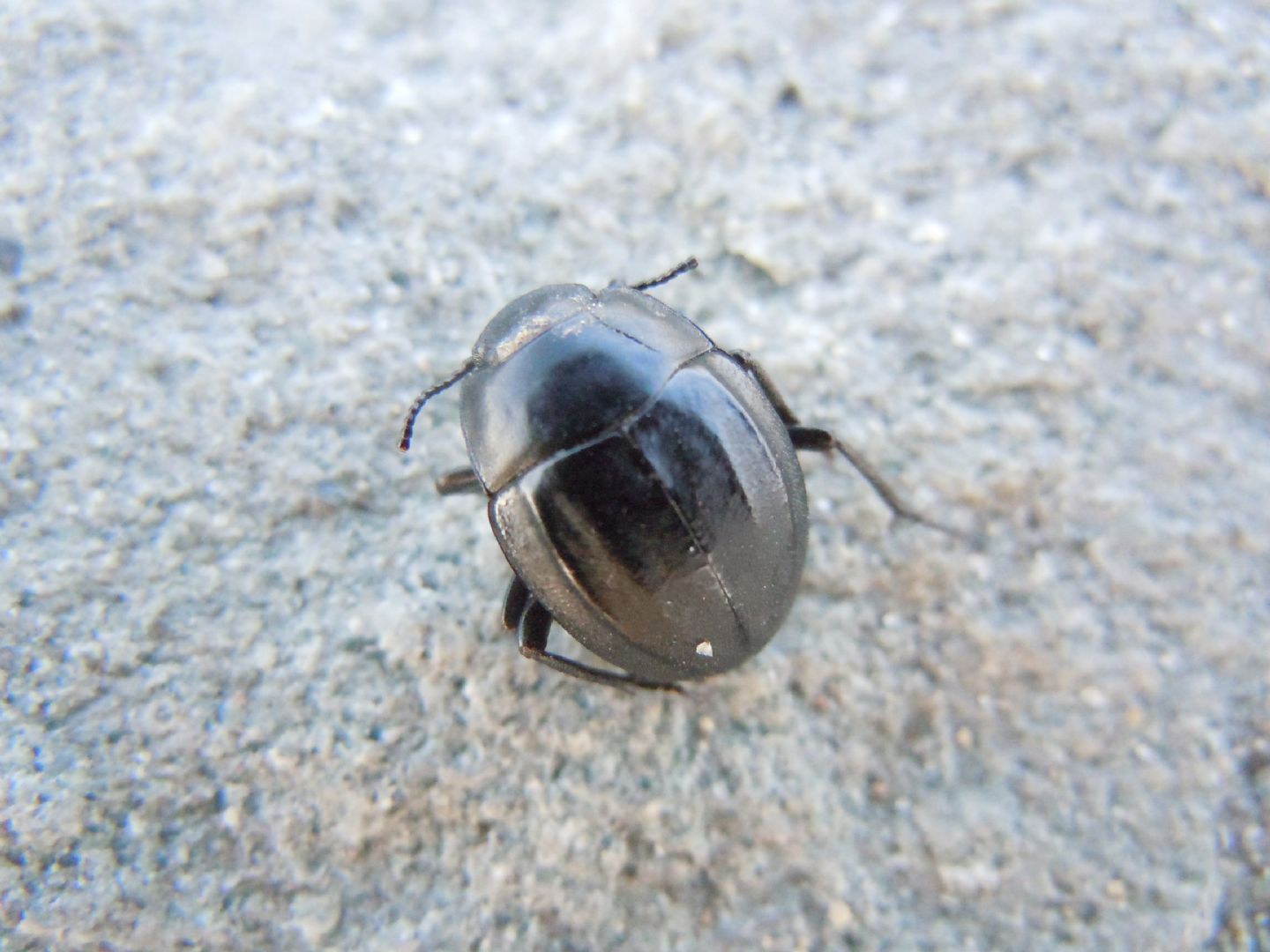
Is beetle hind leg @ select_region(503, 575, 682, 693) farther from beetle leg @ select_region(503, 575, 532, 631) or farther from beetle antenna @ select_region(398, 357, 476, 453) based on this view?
beetle antenna @ select_region(398, 357, 476, 453)

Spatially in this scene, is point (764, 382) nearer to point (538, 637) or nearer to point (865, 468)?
point (865, 468)

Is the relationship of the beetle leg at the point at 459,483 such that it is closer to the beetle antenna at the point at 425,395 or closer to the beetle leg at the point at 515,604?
the beetle antenna at the point at 425,395

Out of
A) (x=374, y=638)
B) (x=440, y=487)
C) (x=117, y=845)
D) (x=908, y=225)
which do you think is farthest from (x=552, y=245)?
(x=117, y=845)

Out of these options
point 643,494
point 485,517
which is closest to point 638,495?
point 643,494

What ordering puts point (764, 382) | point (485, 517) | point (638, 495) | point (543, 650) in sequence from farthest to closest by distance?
point (485, 517) → point (764, 382) → point (543, 650) → point (638, 495)

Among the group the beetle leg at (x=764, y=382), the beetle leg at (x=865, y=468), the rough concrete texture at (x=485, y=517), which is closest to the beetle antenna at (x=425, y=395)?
the rough concrete texture at (x=485, y=517)

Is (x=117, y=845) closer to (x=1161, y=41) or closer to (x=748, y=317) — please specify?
(x=748, y=317)

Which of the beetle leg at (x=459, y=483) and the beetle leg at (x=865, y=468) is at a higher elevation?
the beetle leg at (x=459, y=483)
